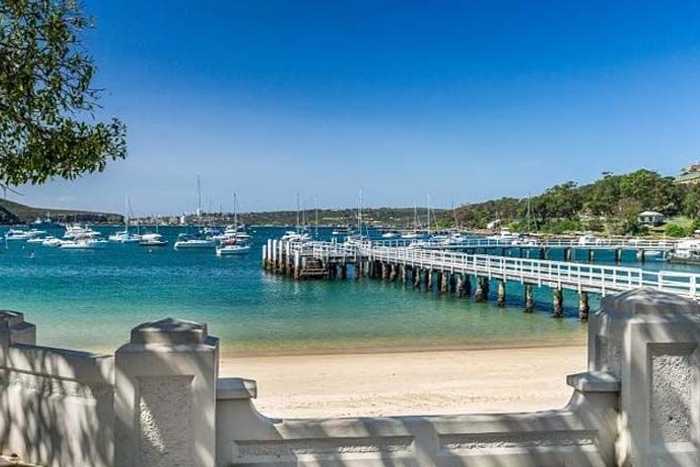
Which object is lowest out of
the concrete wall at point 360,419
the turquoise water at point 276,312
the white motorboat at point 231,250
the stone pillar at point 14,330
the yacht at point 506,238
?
the turquoise water at point 276,312

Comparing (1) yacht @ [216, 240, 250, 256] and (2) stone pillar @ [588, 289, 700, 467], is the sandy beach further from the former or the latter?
(1) yacht @ [216, 240, 250, 256]

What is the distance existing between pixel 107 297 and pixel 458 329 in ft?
89.2

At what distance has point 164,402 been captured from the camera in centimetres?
435

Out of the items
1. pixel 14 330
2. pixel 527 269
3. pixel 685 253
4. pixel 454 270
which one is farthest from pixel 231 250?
pixel 14 330

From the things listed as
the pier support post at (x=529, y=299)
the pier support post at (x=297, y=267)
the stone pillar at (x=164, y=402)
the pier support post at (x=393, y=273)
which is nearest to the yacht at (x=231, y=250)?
the pier support post at (x=297, y=267)

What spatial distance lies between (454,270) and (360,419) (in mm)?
39807

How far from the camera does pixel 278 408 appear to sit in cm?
1326

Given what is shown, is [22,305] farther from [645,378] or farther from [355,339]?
[645,378]

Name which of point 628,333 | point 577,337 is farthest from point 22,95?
point 577,337

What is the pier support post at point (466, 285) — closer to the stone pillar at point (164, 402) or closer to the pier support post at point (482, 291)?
the pier support post at point (482, 291)

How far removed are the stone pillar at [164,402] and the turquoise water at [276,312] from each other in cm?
1971

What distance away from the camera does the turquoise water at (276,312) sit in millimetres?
26750

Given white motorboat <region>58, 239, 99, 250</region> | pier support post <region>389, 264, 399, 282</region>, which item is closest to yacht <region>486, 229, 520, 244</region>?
pier support post <region>389, 264, 399, 282</region>

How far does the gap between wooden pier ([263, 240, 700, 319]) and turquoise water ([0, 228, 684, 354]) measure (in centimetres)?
144
